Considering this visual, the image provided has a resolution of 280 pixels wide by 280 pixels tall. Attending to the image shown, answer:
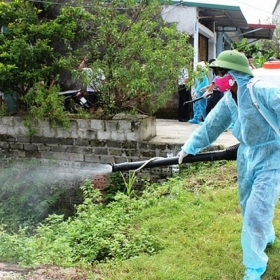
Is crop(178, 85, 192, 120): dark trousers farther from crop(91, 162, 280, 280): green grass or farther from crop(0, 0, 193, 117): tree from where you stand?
crop(91, 162, 280, 280): green grass

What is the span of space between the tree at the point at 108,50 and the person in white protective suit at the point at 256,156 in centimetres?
401

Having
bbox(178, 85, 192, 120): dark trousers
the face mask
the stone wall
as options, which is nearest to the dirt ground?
the face mask

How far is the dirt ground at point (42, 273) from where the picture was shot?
3.49 metres

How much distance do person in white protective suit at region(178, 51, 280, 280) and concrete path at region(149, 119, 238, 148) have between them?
4027 millimetres

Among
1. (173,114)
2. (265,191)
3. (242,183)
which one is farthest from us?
(173,114)

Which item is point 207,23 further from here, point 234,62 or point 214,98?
point 234,62

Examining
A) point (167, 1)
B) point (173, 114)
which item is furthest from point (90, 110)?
point (173, 114)

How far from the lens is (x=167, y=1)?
819 centimetres

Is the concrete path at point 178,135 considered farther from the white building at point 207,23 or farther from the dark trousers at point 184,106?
the white building at point 207,23

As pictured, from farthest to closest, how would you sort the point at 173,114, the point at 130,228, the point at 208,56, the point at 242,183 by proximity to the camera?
1. the point at 208,56
2. the point at 173,114
3. the point at 130,228
4. the point at 242,183

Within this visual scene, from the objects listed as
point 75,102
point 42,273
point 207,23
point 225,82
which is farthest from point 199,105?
point 42,273

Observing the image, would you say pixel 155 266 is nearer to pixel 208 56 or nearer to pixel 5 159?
pixel 5 159

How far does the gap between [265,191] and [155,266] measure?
1.13 m

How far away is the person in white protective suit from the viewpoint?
10.7 ft
